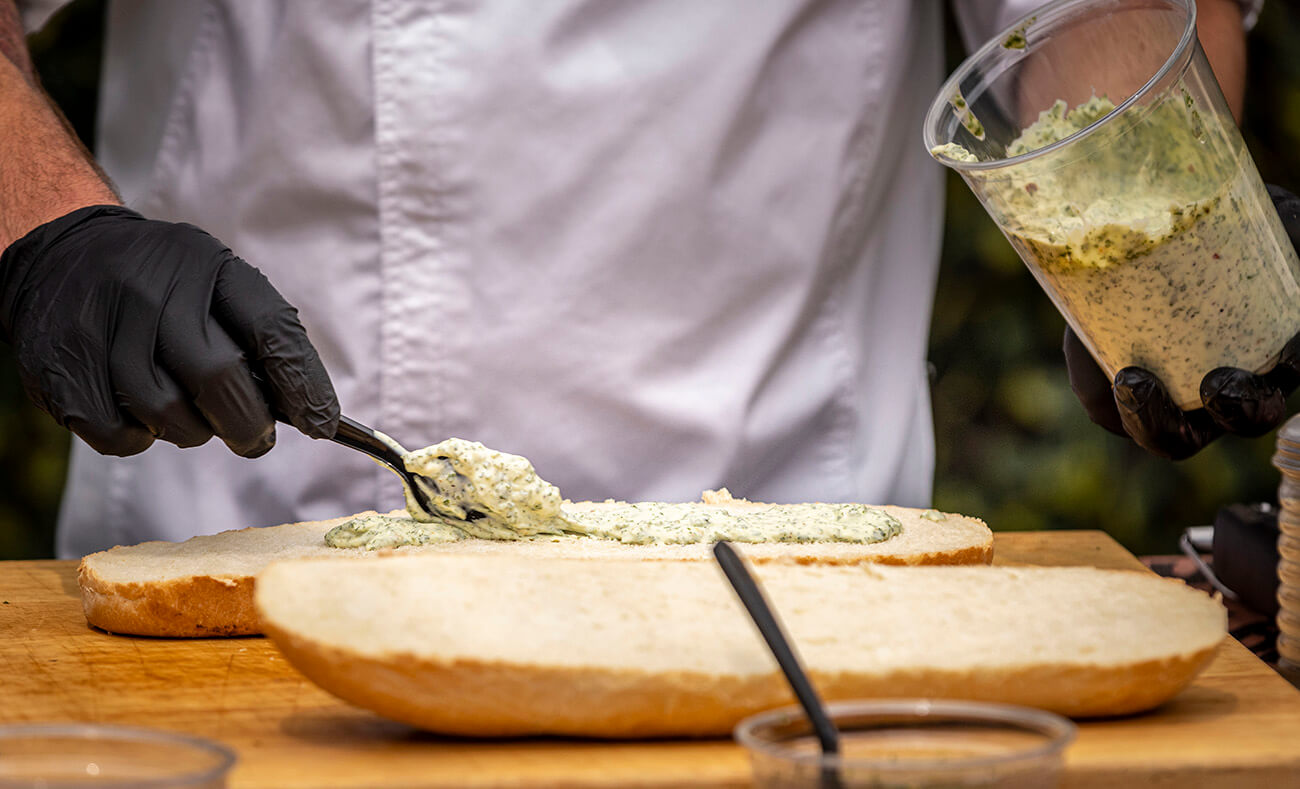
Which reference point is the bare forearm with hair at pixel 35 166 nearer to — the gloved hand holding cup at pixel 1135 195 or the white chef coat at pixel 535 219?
the white chef coat at pixel 535 219

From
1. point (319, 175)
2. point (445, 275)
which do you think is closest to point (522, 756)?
point (445, 275)

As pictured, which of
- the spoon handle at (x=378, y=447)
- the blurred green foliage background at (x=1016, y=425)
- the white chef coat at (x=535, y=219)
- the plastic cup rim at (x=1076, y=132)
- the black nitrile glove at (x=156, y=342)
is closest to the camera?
Answer: the plastic cup rim at (x=1076, y=132)

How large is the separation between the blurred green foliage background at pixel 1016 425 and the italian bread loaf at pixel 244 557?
3.78 feet

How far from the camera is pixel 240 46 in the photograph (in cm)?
245

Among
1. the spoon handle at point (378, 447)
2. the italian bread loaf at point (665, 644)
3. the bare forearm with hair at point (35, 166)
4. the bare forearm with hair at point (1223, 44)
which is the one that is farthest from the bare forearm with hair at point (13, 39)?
the bare forearm with hair at point (1223, 44)

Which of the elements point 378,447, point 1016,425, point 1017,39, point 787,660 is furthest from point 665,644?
point 1016,425

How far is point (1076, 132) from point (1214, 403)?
426 millimetres

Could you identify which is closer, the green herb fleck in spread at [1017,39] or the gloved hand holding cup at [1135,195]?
the gloved hand holding cup at [1135,195]

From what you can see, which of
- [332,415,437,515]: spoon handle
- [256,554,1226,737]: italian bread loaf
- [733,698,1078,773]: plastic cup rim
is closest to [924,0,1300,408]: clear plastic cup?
[256,554,1226,737]: italian bread loaf

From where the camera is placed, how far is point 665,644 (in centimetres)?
134

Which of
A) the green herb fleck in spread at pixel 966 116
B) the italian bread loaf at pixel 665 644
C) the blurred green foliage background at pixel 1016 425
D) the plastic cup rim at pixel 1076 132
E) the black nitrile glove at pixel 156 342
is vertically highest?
the plastic cup rim at pixel 1076 132

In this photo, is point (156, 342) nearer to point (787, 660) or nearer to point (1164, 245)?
point (787, 660)

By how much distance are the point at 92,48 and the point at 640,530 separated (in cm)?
230

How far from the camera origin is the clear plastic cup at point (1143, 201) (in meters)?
1.56
